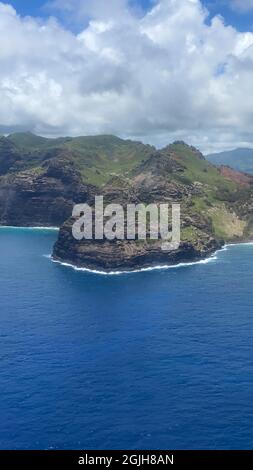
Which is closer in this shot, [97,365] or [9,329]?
[97,365]

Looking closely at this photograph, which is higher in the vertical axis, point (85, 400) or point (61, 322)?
point (61, 322)

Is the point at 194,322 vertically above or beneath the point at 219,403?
above

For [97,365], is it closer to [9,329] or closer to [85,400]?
[85,400]

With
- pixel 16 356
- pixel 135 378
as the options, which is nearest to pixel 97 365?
pixel 135 378

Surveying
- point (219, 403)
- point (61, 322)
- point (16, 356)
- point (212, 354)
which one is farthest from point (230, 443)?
point (61, 322)
